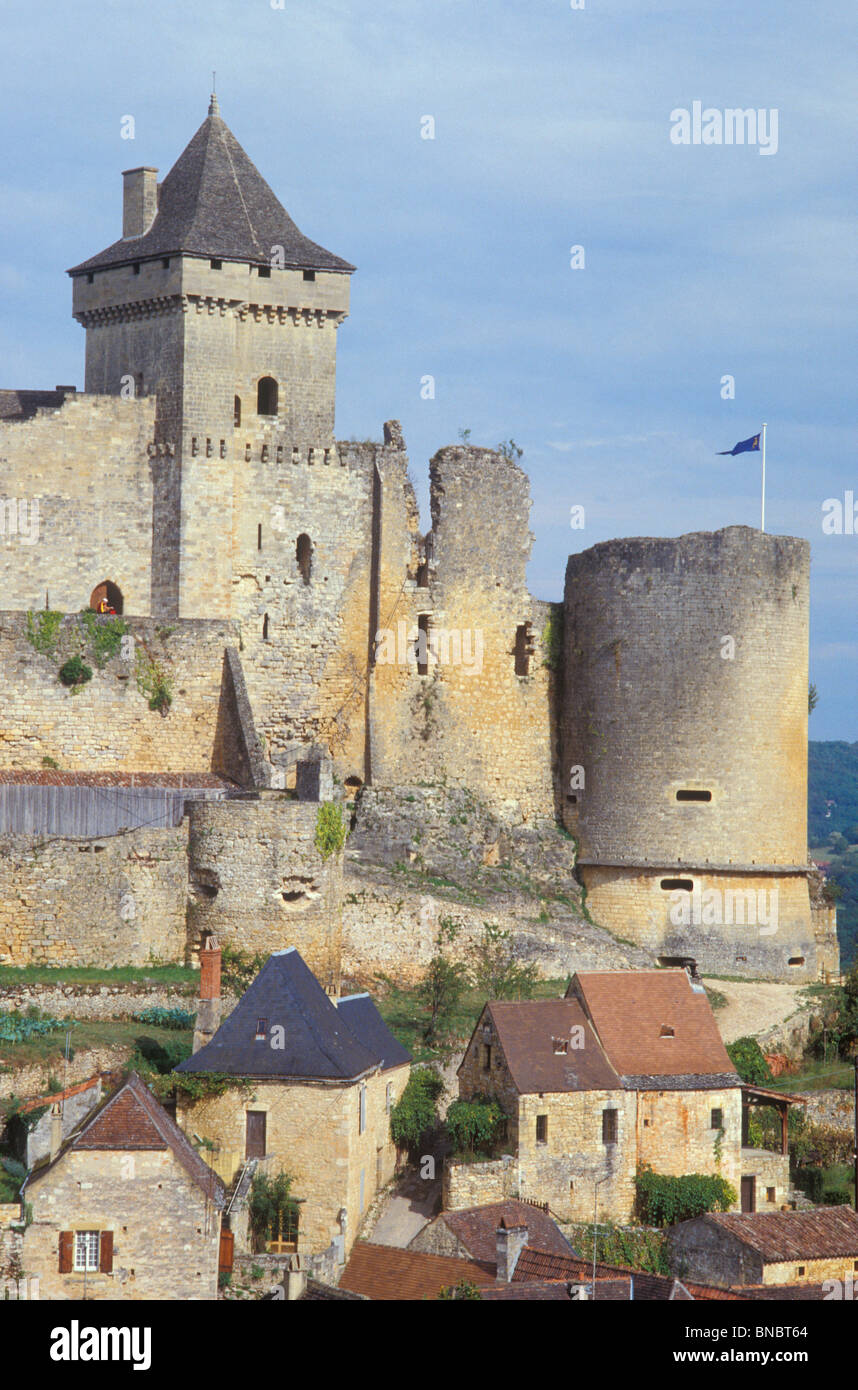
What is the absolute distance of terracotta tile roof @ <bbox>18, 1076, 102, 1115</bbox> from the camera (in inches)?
1298

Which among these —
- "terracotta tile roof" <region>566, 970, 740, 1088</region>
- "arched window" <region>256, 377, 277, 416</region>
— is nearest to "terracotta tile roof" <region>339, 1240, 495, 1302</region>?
"terracotta tile roof" <region>566, 970, 740, 1088</region>

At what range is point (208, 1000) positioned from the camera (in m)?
35.8

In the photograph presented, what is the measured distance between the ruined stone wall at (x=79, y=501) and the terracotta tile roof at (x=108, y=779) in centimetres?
423

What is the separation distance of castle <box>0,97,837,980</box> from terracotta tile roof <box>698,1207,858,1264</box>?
10.7 metres

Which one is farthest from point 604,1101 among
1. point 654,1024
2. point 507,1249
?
point 507,1249

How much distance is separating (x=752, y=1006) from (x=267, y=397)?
1536 cm

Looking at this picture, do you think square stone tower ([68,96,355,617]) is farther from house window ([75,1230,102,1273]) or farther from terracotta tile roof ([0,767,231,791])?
house window ([75,1230,102,1273])

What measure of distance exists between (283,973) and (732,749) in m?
13.0

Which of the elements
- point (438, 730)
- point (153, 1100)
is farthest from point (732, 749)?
point (153, 1100)

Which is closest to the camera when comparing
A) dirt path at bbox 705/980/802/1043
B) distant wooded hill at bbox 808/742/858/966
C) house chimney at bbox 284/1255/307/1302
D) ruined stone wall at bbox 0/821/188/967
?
house chimney at bbox 284/1255/307/1302

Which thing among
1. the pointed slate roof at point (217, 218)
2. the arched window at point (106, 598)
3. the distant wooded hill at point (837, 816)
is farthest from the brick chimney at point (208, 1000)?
the distant wooded hill at point (837, 816)

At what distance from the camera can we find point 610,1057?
37562 millimetres
